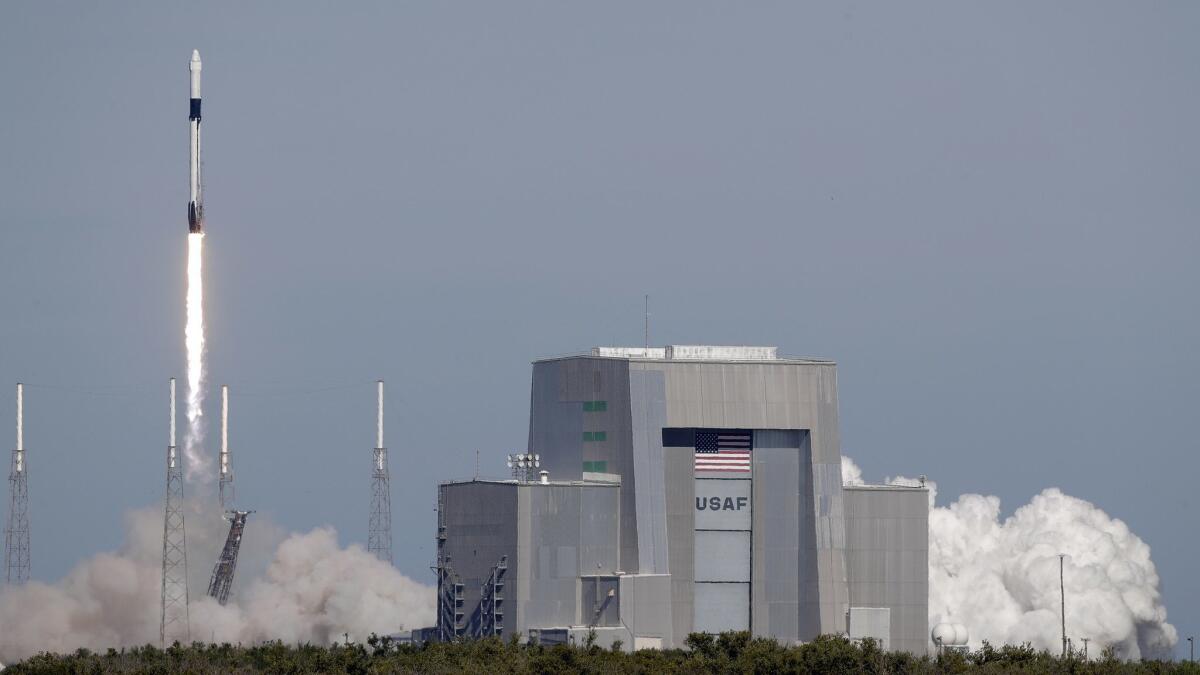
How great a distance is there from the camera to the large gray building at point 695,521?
494 feet

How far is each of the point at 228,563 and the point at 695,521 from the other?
42824 millimetres

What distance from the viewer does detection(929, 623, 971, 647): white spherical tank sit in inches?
6245

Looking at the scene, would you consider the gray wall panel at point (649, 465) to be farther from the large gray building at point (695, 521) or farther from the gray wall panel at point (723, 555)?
the gray wall panel at point (723, 555)

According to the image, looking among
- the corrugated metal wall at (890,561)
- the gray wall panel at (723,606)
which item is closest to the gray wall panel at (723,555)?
the gray wall panel at (723,606)

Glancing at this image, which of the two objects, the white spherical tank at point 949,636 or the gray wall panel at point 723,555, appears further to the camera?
the white spherical tank at point 949,636

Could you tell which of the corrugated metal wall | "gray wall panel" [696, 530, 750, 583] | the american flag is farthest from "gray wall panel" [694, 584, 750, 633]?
the american flag

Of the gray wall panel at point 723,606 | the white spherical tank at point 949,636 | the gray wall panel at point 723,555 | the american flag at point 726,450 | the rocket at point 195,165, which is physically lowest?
the white spherical tank at point 949,636

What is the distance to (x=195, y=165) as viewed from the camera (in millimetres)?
156500

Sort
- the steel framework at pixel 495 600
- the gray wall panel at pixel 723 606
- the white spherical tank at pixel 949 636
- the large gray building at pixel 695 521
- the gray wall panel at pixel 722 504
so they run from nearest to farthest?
the steel framework at pixel 495 600, the large gray building at pixel 695 521, the gray wall panel at pixel 723 606, the gray wall panel at pixel 722 504, the white spherical tank at pixel 949 636

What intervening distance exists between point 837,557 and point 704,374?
505 inches

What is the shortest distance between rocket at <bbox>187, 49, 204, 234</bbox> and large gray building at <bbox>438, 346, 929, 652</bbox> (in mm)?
21475

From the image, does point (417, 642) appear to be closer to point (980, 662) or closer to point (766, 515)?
point (766, 515)

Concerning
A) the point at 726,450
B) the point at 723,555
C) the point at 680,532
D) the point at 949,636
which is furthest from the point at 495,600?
the point at 949,636

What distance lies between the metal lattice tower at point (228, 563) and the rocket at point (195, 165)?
3178 centimetres
